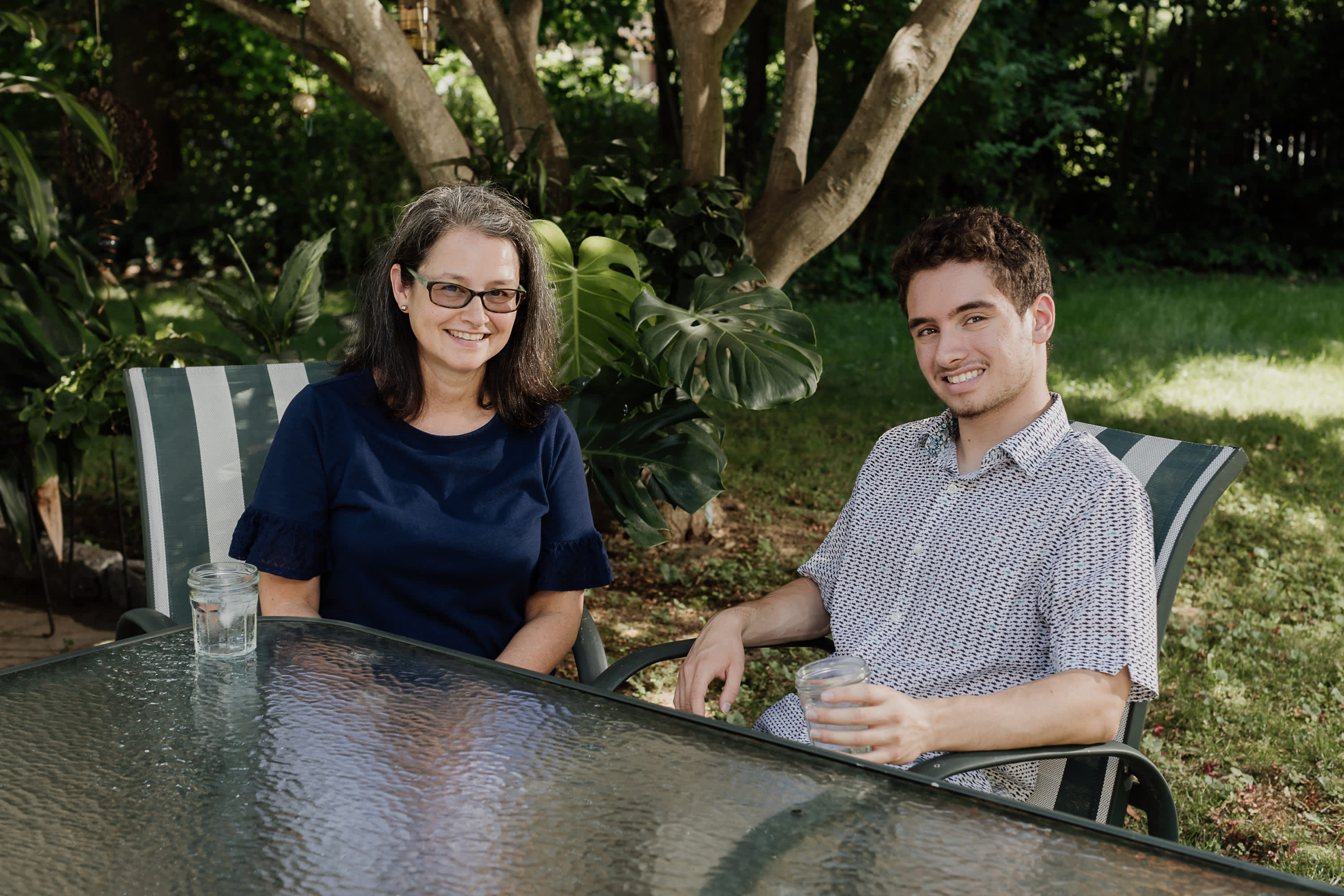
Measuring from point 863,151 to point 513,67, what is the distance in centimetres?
141

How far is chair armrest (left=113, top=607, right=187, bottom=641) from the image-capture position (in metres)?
1.83

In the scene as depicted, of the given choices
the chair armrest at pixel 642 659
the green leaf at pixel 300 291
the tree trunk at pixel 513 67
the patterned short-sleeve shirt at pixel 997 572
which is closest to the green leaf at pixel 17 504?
the green leaf at pixel 300 291

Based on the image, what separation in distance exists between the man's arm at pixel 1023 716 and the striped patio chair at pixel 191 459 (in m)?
0.92

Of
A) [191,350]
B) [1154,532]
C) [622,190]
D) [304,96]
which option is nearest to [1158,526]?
[1154,532]

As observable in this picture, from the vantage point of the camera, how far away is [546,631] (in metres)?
2.05

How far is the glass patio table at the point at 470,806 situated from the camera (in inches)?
39.4

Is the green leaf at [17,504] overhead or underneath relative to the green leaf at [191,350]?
underneath

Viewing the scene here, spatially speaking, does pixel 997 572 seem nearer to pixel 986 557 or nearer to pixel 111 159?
pixel 986 557

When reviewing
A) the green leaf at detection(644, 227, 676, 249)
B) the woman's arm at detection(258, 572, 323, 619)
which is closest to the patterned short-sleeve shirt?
the woman's arm at detection(258, 572, 323, 619)

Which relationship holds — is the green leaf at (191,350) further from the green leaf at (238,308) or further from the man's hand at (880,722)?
the man's hand at (880,722)

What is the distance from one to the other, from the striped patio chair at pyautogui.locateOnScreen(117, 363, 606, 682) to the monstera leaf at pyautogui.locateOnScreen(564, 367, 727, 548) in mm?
776

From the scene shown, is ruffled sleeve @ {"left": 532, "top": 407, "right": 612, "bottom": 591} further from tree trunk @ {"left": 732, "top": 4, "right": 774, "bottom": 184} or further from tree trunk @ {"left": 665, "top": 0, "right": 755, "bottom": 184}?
tree trunk @ {"left": 732, "top": 4, "right": 774, "bottom": 184}

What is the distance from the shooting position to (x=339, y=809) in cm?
112

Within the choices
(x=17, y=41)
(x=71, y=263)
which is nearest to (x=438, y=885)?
(x=71, y=263)
